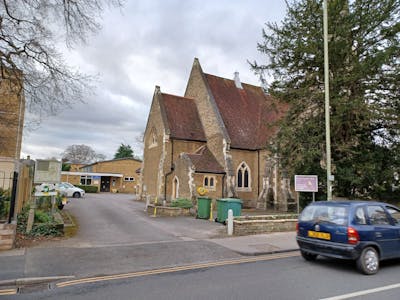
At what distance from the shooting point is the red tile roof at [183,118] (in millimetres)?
26078

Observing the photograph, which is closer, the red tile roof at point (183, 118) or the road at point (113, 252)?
the road at point (113, 252)

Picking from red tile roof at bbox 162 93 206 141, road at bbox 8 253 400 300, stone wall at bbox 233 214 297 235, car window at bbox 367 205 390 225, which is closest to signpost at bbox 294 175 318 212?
stone wall at bbox 233 214 297 235

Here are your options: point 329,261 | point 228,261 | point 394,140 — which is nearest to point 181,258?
point 228,261

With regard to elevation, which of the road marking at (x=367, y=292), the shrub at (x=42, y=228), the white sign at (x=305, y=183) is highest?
the white sign at (x=305, y=183)

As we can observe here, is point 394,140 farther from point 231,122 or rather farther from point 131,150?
point 131,150

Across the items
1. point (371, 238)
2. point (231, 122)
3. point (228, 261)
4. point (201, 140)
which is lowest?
point (228, 261)

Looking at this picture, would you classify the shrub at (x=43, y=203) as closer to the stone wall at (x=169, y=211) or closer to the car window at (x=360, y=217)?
the stone wall at (x=169, y=211)

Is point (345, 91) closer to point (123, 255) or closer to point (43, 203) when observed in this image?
point (123, 255)

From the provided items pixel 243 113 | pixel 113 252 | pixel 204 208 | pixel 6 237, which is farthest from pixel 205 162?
pixel 6 237

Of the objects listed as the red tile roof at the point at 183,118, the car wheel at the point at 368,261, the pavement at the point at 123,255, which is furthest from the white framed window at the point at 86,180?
the car wheel at the point at 368,261

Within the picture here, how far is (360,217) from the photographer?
22.3 feet

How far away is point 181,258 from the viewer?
25.8ft

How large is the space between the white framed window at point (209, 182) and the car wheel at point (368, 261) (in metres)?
15.7

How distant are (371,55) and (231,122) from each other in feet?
43.0
